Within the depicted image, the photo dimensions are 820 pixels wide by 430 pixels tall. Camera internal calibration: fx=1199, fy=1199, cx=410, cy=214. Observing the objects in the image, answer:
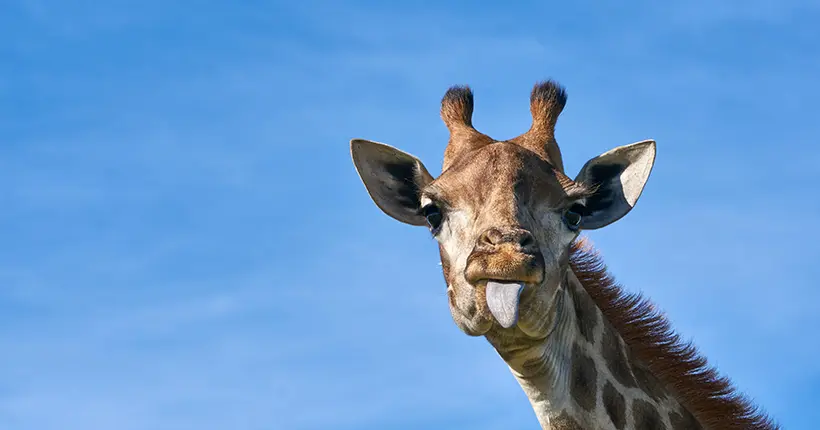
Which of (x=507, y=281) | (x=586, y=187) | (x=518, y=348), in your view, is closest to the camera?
(x=507, y=281)

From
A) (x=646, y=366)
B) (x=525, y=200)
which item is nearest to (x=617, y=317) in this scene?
(x=646, y=366)

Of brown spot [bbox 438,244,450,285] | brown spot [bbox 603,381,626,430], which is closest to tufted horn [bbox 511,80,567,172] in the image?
brown spot [bbox 438,244,450,285]

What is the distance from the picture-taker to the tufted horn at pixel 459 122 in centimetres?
1262

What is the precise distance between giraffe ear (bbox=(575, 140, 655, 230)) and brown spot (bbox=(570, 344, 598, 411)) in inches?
53.4

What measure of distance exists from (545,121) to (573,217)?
1584 mm

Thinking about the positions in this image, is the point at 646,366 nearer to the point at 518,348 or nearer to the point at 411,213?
the point at 518,348

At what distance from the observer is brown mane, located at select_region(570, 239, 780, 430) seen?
1252cm

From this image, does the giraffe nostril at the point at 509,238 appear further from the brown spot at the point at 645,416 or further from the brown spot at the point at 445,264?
the brown spot at the point at 645,416

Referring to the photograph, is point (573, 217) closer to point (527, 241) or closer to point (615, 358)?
point (527, 241)

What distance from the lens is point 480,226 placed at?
1082cm

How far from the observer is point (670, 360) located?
12.7 meters

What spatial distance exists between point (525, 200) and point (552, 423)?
2144mm

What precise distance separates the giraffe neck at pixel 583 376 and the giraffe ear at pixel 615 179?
73 centimetres

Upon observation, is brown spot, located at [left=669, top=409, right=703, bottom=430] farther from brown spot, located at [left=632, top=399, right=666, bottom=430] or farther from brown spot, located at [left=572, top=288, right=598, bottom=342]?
brown spot, located at [left=572, top=288, right=598, bottom=342]
